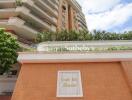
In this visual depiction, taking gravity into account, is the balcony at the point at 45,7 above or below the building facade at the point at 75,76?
above

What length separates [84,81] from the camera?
10586mm

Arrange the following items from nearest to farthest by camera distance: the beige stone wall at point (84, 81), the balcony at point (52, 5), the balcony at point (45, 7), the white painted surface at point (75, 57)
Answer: the beige stone wall at point (84, 81), the white painted surface at point (75, 57), the balcony at point (45, 7), the balcony at point (52, 5)

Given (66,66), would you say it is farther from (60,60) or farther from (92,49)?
(92,49)

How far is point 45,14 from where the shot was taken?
3747 centimetres

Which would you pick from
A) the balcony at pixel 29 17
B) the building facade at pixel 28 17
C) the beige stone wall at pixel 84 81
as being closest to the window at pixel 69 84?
the beige stone wall at pixel 84 81

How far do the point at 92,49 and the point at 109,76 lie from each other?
2.09m

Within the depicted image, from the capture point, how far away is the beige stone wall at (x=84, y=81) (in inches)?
395

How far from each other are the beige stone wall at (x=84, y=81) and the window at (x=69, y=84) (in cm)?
19

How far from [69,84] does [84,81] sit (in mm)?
716

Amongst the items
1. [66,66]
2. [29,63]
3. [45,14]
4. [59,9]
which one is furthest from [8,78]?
[59,9]

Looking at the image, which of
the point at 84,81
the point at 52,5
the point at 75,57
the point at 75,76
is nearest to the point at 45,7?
the point at 52,5

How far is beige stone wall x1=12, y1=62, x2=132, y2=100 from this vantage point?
32.9 feet

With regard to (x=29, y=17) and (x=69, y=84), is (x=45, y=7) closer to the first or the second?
(x=29, y=17)

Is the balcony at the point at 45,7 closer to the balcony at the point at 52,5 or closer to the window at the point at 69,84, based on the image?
the balcony at the point at 52,5
